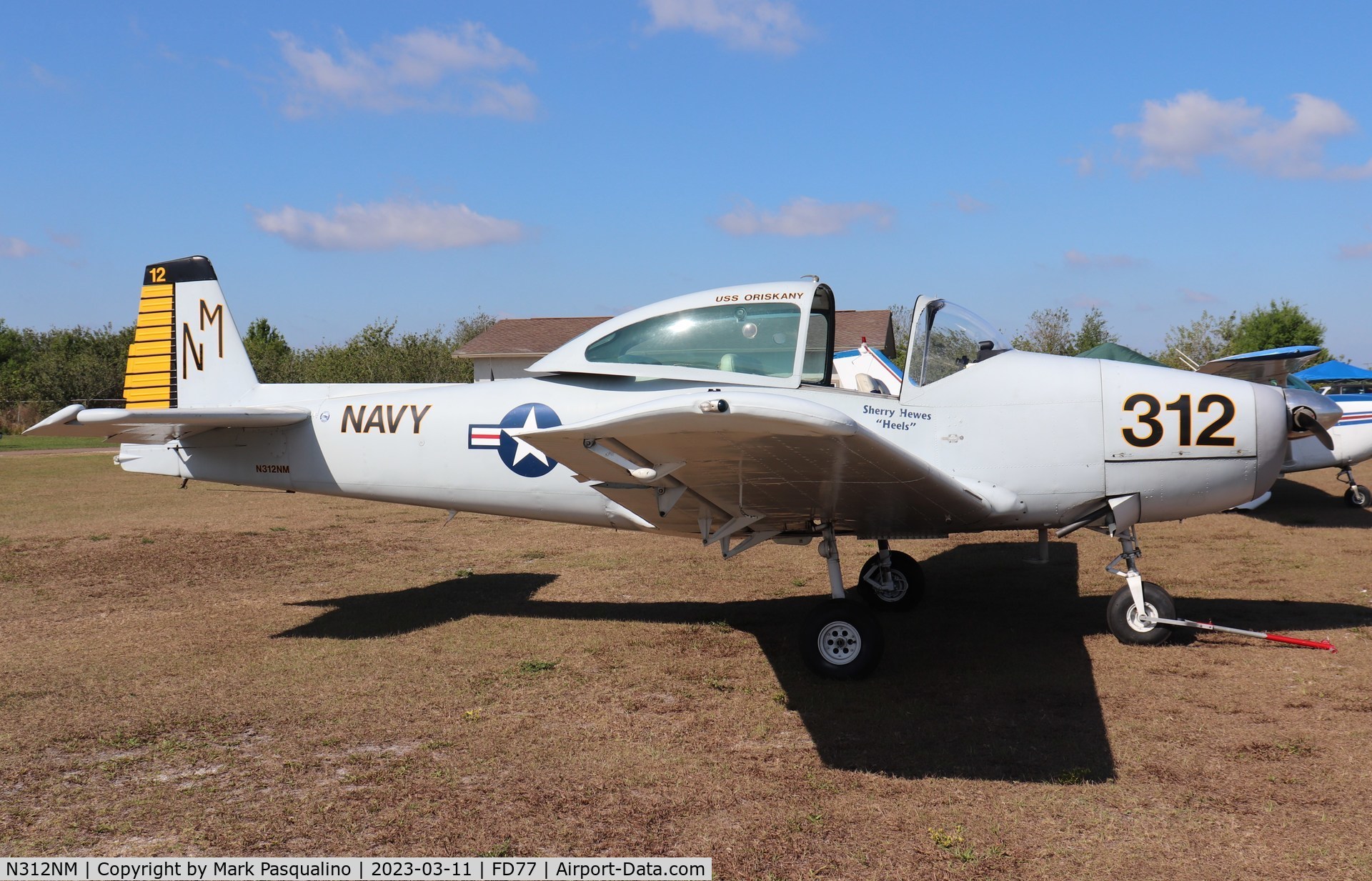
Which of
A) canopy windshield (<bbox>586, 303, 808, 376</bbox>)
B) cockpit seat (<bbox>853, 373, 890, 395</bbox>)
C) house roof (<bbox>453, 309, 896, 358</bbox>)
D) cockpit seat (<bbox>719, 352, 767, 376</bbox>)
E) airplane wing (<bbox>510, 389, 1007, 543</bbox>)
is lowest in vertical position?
airplane wing (<bbox>510, 389, 1007, 543</bbox>)

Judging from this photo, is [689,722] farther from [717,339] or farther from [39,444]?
[39,444]

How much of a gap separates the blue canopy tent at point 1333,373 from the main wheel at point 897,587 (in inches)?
805

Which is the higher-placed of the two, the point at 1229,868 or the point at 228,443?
the point at 228,443

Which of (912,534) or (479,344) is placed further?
(479,344)

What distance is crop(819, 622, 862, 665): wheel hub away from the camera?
5438mm

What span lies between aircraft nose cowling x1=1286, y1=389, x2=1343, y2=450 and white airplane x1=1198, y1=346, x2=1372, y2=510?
17.6ft

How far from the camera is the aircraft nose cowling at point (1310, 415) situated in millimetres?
5785

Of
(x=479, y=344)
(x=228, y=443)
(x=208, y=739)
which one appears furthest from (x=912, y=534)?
(x=479, y=344)

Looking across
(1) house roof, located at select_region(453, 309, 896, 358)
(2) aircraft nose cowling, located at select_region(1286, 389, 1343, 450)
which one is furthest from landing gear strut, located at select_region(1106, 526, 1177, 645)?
(1) house roof, located at select_region(453, 309, 896, 358)

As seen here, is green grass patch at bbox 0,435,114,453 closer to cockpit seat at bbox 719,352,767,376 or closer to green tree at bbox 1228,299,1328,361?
cockpit seat at bbox 719,352,767,376

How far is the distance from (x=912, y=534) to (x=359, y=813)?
12.4ft

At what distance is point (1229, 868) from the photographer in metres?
3.18

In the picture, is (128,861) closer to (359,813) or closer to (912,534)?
(359,813)

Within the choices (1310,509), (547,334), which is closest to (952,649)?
(1310,509)
